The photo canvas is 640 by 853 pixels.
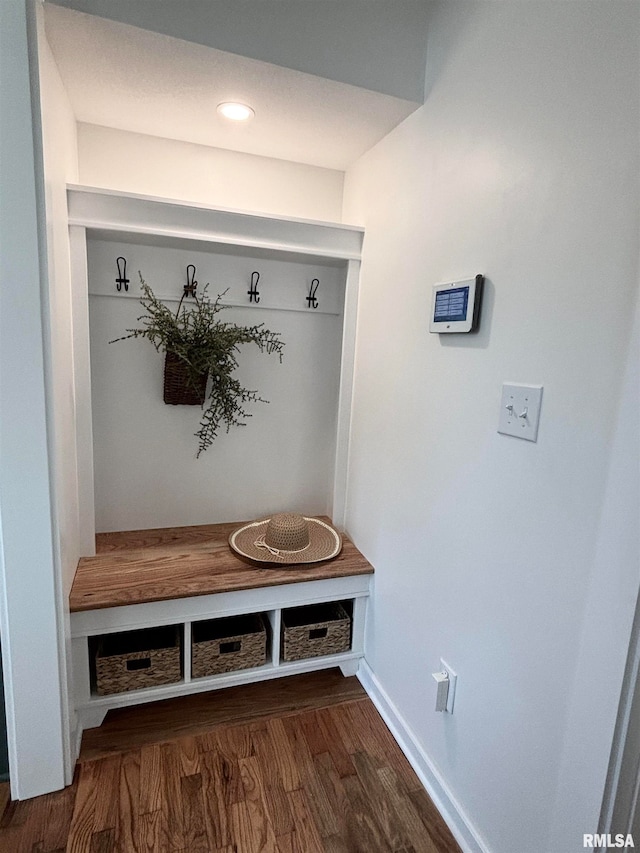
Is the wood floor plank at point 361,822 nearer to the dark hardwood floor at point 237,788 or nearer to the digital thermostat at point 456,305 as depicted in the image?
the dark hardwood floor at point 237,788

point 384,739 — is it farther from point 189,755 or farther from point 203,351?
point 203,351

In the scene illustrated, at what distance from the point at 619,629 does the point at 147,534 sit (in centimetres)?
178

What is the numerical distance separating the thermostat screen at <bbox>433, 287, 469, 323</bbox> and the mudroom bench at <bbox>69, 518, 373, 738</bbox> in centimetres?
102

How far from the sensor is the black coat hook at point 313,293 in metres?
2.12

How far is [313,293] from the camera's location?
212 cm

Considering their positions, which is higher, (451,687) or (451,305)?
(451,305)

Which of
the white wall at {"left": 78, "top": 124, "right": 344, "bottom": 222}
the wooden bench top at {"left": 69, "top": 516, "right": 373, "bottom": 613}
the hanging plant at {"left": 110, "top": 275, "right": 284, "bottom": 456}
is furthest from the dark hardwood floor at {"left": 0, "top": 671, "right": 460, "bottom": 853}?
the white wall at {"left": 78, "top": 124, "right": 344, "bottom": 222}

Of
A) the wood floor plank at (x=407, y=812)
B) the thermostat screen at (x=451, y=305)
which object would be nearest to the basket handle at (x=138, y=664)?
the wood floor plank at (x=407, y=812)

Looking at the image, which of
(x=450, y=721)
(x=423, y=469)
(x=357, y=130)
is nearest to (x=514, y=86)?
(x=357, y=130)

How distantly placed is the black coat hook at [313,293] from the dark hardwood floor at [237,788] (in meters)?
1.66

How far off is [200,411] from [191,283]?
0.55m

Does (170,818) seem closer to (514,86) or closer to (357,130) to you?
(514,86)

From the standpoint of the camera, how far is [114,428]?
199 centimetres

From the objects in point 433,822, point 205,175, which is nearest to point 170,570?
point 433,822
